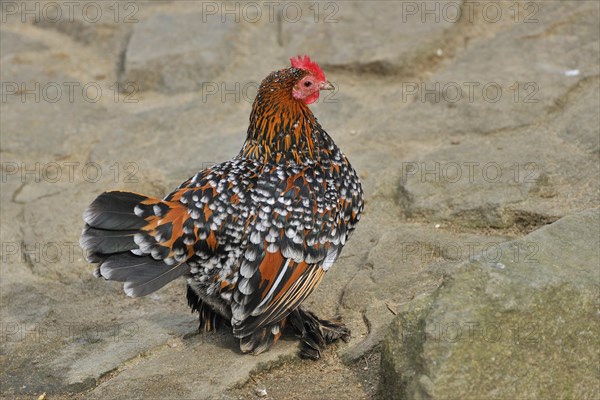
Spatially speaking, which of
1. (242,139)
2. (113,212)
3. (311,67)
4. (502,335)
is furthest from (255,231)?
(242,139)

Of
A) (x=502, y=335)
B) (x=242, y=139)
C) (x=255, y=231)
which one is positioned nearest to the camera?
(x=502, y=335)

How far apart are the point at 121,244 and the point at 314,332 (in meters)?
1.00

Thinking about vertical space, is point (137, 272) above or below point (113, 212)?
below

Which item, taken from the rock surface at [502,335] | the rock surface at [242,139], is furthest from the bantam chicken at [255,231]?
the rock surface at [502,335]

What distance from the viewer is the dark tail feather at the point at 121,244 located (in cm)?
371

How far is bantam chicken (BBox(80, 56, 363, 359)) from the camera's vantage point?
3.76 m

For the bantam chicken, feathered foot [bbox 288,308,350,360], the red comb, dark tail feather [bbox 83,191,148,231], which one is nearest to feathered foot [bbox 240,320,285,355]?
the bantam chicken

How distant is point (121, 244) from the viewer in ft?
12.2

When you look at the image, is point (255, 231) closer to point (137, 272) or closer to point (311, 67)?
point (137, 272)

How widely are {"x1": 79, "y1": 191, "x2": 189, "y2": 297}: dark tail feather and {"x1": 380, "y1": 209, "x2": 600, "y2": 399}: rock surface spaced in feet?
3.80

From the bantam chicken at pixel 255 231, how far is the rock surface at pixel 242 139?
0.83 ft

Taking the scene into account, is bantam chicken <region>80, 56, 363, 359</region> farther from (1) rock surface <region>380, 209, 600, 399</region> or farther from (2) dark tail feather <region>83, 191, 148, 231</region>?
(1) rock surface <region>380, 209, 600, 399</region>

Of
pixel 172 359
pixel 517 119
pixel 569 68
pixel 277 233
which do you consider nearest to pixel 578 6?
pixel 569 68

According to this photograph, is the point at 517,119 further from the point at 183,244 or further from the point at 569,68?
the point at 183,244
